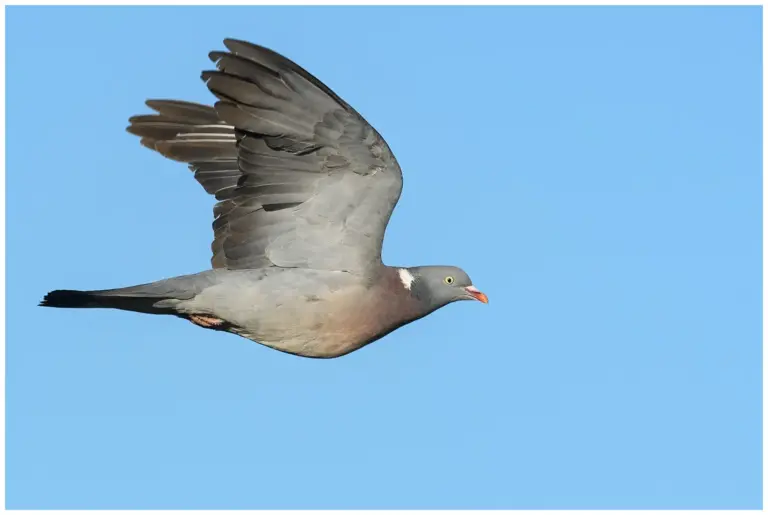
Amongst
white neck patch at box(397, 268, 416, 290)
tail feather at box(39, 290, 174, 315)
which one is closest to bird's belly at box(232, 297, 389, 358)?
white neck patch at box(397, 268, 416, 290)

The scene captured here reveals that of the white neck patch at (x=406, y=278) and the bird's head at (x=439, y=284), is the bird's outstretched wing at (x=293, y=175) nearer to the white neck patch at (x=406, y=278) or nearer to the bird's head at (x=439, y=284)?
the white neck patch at (x=406, y=278)

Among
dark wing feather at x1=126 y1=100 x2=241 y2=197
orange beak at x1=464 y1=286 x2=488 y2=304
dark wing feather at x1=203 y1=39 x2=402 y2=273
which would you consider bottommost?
orange beak at x1=464 y1=286 x2=488 y2=304

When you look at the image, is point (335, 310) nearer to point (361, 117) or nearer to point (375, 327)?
point (375, 327)

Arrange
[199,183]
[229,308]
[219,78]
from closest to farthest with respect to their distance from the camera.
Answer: [219,78] → [229,308] → [199,183]

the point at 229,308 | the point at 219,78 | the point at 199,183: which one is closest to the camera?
the point at 219,78

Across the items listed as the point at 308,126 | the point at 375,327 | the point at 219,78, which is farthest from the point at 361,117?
the point at 375,327

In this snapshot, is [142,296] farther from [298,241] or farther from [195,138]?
[195,138]

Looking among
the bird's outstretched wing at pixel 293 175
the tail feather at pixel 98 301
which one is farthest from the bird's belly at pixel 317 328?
the tail feather at pixel 98 301

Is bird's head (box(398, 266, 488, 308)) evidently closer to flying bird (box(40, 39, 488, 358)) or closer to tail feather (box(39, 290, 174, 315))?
flying bird (box(40, 39, 488, 358))
